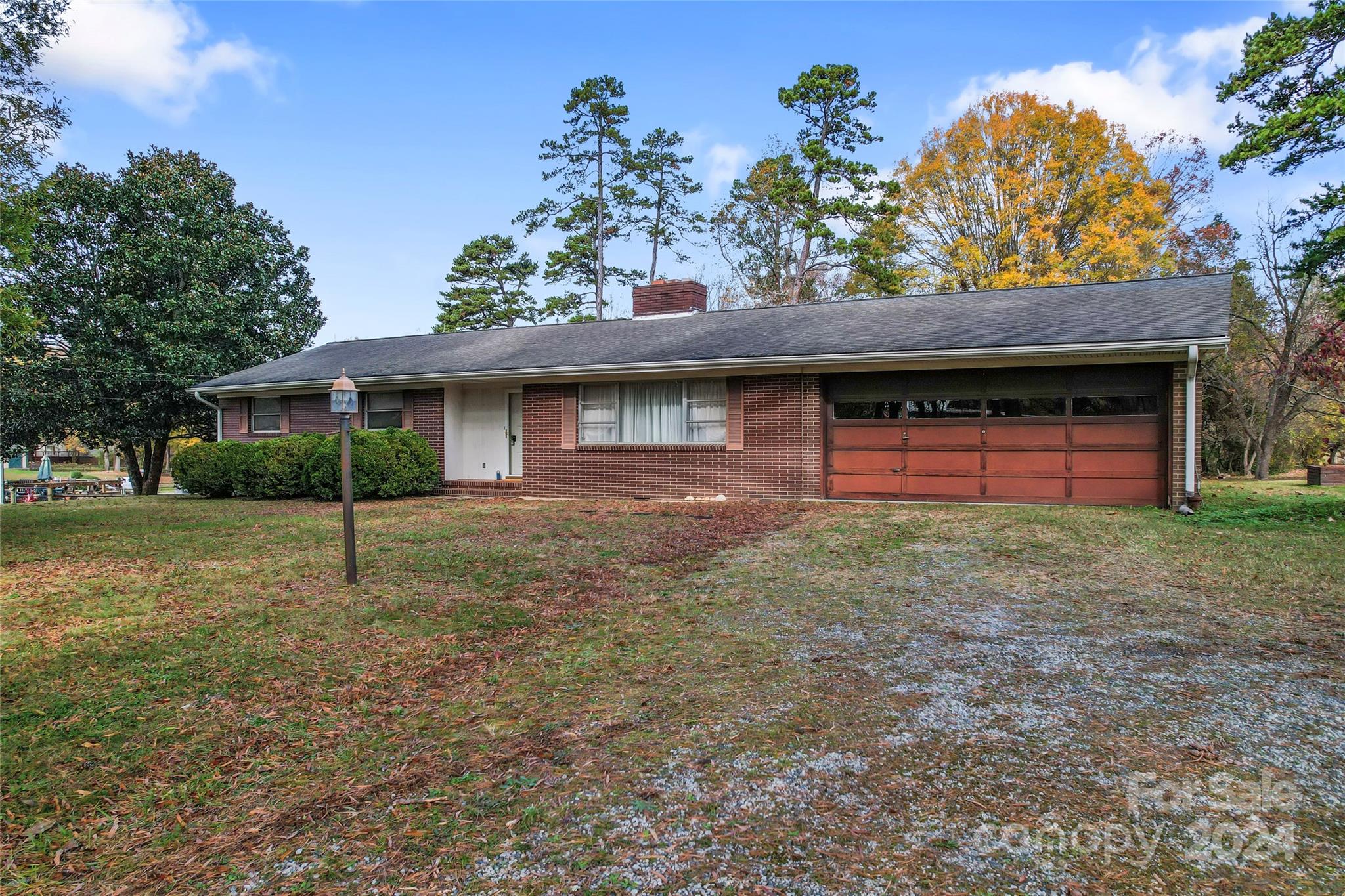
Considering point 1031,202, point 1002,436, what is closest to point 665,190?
point 1031,202

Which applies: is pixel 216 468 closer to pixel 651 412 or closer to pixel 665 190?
pixel 651 412

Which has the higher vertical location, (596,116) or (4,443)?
(596,116)

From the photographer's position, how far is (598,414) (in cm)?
1338

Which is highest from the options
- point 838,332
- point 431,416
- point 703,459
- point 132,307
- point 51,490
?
point 132,307

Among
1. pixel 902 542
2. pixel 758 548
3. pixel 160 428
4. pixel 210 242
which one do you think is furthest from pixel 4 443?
pixel 902 542

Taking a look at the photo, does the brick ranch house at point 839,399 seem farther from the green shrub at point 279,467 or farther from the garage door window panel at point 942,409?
the green shrub at point 279,467

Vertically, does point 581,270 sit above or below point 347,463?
above

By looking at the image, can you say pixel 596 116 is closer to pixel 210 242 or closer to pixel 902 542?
pixel 210 242

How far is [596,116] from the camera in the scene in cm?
2650

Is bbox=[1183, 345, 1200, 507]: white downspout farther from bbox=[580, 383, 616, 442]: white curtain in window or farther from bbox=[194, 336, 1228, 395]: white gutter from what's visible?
bbox=[580, 383, 616, 442]: white curtain in window

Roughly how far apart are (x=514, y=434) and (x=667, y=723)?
12141 millimetres

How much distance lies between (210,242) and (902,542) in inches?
787

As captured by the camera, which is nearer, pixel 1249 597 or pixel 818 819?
pixel 818 819

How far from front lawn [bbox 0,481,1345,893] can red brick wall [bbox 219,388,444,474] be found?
8.03 meters
